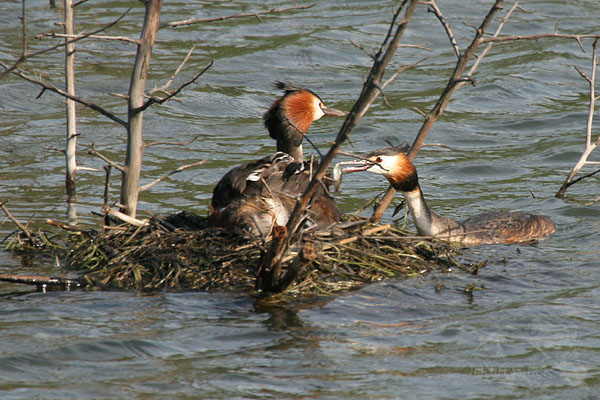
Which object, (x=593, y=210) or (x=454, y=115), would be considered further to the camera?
(x=454, y=115)

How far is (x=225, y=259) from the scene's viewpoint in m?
6.26

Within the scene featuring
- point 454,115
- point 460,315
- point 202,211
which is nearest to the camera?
point 460,315

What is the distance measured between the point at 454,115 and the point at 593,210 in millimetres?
4334

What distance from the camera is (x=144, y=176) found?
1023 cm

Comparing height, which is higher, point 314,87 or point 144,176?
point 314,87

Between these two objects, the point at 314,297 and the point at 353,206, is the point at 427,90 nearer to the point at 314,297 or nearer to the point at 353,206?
the point at 353,206

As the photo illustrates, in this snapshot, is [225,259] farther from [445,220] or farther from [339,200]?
[339,200]

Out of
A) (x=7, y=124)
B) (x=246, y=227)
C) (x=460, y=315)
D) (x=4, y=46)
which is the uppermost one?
(x=4, y=46)

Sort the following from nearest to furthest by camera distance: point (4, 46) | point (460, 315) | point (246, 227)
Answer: point (460, 315) → point (246, 227) → point (4, 46)

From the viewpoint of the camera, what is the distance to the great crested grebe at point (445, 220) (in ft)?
23.9

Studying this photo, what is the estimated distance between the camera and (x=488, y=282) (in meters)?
6.68

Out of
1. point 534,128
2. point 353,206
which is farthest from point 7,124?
point 534,128

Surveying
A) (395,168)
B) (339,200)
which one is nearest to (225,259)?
(395,168)

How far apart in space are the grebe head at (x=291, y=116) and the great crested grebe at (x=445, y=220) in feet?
1.62
